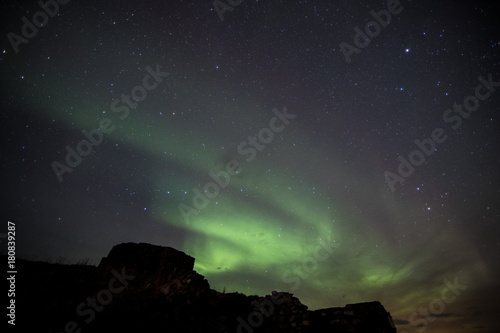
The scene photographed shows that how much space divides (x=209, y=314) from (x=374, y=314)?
22.5ft

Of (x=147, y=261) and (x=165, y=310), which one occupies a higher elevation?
(x=147, y=261)

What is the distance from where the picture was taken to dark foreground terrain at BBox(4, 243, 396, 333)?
735cm

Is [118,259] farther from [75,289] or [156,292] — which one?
[156,292]

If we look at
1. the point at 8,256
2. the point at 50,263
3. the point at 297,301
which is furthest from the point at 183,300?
the point at 8,256

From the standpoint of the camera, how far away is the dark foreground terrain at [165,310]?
7.35 meters

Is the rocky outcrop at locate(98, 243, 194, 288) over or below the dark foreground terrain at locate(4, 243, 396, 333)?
over

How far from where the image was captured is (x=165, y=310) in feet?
29.7

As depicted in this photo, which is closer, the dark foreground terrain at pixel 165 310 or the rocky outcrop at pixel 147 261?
the dark foreground terrain at pixel 165 310

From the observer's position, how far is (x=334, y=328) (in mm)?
7148

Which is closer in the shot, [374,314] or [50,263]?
[374,314]

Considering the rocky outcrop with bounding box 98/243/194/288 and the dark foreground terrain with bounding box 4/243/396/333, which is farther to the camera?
the rocky outcrop with bounding box 98/243/194/288

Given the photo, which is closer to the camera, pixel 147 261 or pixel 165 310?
pixel 165 310

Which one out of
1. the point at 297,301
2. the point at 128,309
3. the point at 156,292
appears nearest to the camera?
the point at 297,301

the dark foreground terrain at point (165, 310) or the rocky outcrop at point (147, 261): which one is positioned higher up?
the rocky outcrop at point (147, 261)
